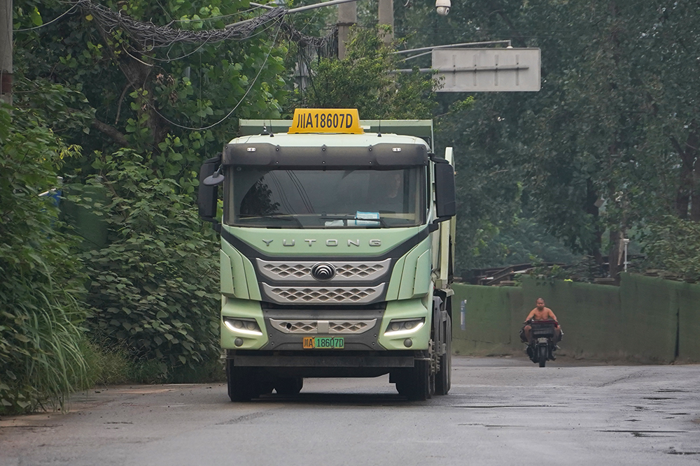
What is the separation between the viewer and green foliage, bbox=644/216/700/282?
1283 inches

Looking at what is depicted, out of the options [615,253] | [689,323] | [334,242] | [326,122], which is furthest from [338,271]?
[615,253]

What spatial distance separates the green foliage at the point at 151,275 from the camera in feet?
61.1

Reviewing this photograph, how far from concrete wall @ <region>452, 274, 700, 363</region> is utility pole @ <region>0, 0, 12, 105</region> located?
19.6m

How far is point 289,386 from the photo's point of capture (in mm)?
17562

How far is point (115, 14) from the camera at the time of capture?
70.6 ft

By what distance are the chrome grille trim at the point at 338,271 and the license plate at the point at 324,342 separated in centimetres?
58

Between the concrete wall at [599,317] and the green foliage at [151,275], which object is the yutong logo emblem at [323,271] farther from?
the concrete wall at [599,317]

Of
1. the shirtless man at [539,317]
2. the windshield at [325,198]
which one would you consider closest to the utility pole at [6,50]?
the windshield at [325,198]

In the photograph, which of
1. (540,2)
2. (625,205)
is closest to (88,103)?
(625,205)

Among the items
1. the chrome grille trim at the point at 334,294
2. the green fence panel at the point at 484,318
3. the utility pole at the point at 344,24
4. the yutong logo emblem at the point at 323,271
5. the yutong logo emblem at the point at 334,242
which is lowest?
the green fence panel at the point at 484,318

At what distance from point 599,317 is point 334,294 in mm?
25249

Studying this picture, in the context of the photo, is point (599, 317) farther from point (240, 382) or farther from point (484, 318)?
point (240, 382)

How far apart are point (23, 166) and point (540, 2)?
35.2m

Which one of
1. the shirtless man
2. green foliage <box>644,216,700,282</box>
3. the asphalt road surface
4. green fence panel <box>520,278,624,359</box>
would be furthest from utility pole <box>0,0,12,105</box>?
green fence panel <box>520,278,624,359</box>
